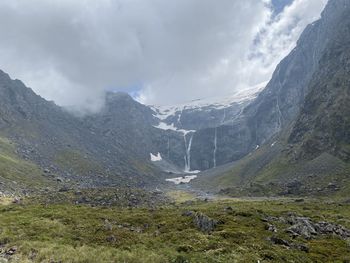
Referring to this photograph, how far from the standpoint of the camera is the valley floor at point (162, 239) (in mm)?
34594

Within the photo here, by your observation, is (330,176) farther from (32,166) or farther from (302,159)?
(32,166)

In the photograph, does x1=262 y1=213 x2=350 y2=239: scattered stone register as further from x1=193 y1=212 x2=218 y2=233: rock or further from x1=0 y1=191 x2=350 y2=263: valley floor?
x1=193 y1=212 x2=218 y2=233: rock

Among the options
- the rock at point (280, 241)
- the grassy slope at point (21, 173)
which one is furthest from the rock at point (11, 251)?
the grassy slope at point (21, 173)

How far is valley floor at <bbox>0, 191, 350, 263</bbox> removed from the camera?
34594 millimetres

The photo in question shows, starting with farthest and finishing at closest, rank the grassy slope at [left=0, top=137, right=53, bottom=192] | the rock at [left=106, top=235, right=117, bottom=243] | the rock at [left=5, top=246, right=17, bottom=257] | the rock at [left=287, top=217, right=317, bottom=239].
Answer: the grassy slope at [left=0, top=137, right=53, bottom=192] → the rock at [left=287, top=217, right=317, bottom=239] → the rock at [left=106, top=235, right=117, bottom=243] → the rock at [left=5, top=246, right=17, bottom=257]

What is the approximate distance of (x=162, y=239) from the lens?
41.7 meters

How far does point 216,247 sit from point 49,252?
16.1 m

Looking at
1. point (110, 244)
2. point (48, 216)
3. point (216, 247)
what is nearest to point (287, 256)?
point (216, 247)

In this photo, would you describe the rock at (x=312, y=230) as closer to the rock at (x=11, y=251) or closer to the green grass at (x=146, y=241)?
the green grass at (x=146, y=241)

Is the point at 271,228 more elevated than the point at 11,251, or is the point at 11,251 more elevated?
the point at 271,228

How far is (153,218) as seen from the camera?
5653 centimetres

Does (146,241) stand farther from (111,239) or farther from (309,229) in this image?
(309,229)

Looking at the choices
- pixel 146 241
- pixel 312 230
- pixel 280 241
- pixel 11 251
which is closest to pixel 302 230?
pixel 312 230

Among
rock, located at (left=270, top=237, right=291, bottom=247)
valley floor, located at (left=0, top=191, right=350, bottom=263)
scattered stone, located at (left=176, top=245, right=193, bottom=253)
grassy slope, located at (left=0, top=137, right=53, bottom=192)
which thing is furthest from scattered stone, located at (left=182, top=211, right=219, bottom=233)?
grassy slope, located at (left=0, top=137, right=53, bottom=192)
